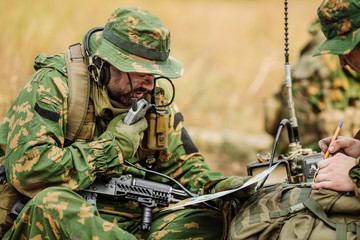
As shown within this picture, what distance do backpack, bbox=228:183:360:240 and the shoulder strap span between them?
1199mm

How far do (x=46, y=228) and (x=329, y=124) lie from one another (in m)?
4.18

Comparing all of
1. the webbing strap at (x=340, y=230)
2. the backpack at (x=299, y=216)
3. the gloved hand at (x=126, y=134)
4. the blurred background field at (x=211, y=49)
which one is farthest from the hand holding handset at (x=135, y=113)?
the blurred background field at (x=211, y=49)

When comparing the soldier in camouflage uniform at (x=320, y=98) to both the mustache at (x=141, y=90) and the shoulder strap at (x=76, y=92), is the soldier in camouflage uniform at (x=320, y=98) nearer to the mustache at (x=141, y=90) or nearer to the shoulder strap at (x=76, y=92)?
the mustache at (x=141, y=90)

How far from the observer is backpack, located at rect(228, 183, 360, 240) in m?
2.65

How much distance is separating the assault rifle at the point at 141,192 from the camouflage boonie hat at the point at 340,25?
4.64 feet

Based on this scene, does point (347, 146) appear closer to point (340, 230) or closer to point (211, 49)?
point (340, 230)

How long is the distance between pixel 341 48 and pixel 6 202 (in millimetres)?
2203

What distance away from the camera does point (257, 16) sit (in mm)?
10078

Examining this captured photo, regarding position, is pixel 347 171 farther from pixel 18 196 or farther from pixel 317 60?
pixel 317 60

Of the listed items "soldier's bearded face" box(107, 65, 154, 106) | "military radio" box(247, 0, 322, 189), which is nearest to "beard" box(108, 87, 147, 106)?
"soldier's bearded face" box(107, 65, 154, 106)

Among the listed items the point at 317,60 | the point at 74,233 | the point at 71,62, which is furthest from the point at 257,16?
the point at 74,233

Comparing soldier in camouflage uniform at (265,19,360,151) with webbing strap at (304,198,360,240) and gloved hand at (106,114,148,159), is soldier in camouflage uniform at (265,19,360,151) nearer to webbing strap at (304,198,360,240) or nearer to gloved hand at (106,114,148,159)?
gloved hand at (106,114,148,159)

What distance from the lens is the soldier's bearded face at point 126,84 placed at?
140 inches

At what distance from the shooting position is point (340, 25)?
2826mm
